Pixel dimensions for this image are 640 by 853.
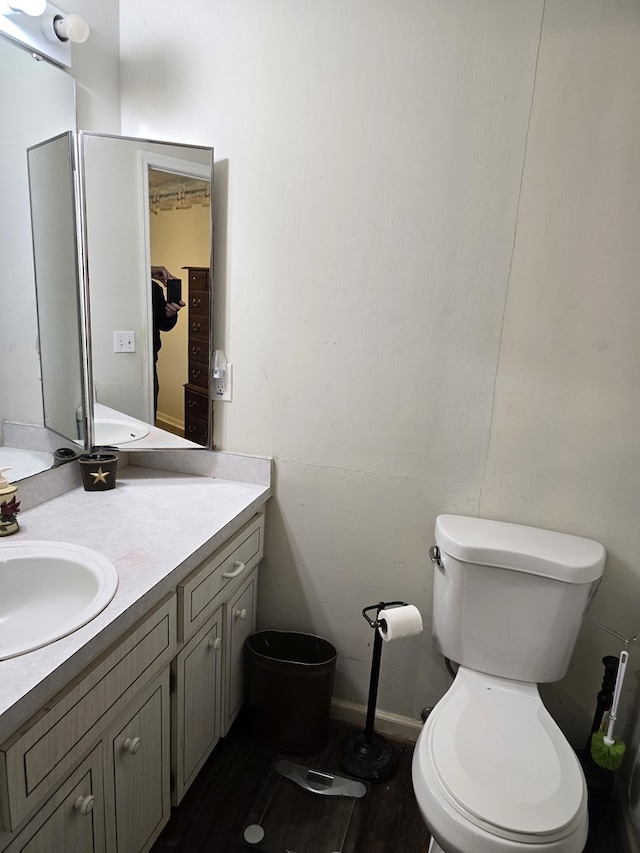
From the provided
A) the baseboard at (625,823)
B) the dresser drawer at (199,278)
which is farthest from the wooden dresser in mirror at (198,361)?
the baseboard at (625,823)

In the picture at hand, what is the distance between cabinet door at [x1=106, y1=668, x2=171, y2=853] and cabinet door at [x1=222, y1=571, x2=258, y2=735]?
333 mm

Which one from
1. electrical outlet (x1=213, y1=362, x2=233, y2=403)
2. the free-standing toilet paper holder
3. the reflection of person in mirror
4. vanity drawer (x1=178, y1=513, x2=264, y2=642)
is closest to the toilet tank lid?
the free-standing toilet paper holder

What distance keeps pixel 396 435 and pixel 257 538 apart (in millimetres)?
578

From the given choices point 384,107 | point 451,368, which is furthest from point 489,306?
point 384,107

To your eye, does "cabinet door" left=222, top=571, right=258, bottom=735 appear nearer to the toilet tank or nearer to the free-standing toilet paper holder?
the free-standing toilet paper holder

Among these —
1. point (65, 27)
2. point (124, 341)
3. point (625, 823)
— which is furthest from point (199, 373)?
point (625, 823)

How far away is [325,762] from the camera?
1.74m

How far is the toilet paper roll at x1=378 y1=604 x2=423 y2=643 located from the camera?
1511 millimetres

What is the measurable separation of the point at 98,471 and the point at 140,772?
831mm

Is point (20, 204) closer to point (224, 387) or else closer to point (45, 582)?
point (224, 387)

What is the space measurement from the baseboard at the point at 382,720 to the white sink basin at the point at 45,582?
1111 mm

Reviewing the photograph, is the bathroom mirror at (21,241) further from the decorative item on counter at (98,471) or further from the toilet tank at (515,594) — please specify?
the toilet tank at (515,594)

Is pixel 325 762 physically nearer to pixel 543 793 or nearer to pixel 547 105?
pixel 543 793

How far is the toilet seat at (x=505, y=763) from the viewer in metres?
1.09
